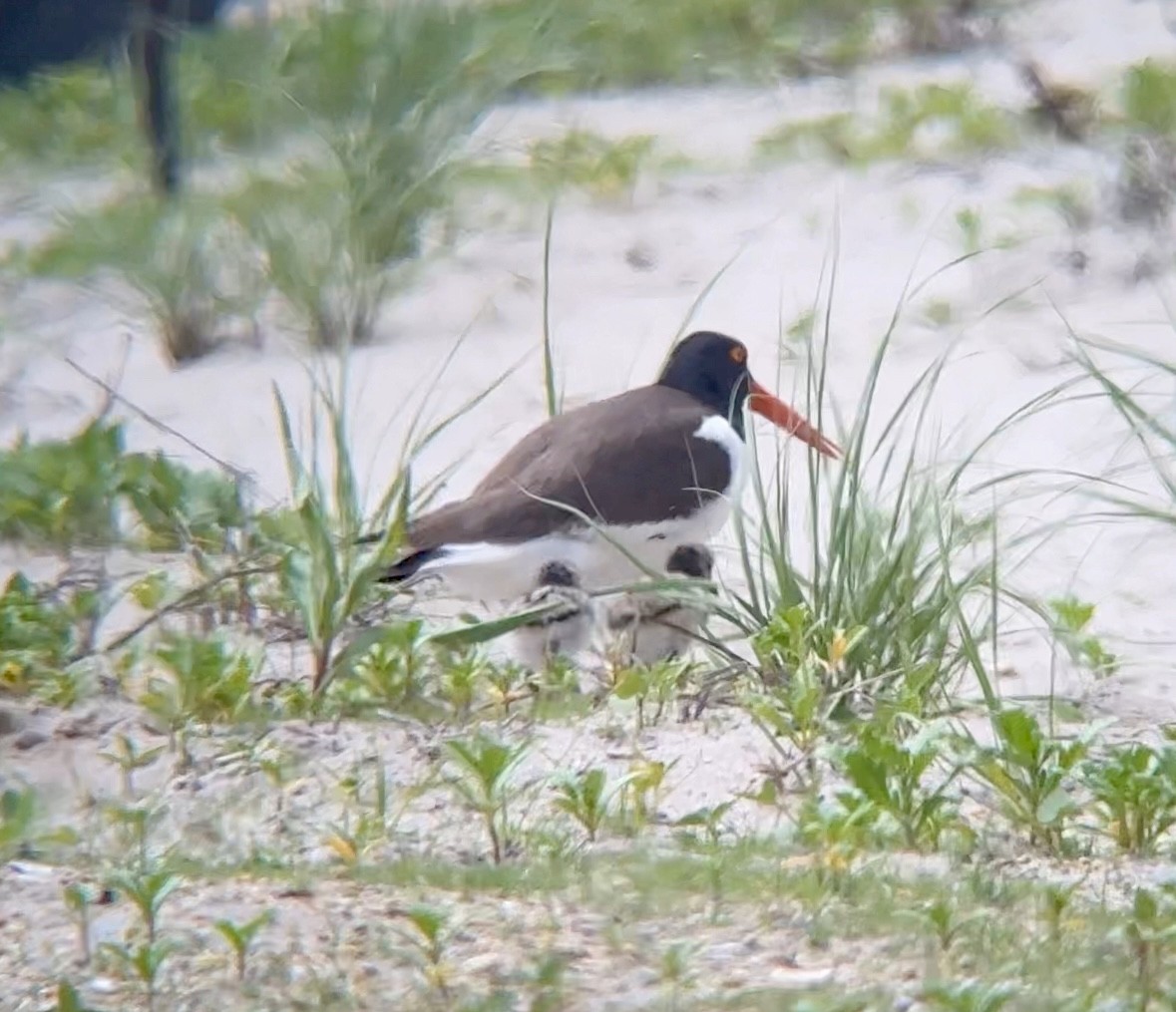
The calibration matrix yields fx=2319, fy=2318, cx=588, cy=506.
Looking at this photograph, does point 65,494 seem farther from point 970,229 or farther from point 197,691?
point 970,229

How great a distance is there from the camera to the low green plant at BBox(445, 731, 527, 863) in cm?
367

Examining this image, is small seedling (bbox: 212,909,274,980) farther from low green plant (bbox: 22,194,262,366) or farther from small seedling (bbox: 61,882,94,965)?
low green plant (bbox: 22,194,262,366)

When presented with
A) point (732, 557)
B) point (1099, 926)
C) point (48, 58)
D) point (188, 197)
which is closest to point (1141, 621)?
point (732, 557)

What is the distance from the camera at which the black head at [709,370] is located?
610 cm

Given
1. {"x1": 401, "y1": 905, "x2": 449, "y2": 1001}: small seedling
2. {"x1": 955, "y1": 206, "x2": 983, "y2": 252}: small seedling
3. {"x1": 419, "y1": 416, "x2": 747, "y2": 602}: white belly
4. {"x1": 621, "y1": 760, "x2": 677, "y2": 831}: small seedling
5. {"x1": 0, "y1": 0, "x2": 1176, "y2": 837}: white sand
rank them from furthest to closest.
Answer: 1. {"x1": 955, "y1": 206, "x2": 983, "y2": 252}: small seedling
2. {"x1": 0, "y1": 0, "x2": 1176, "y2": 837}: white sand
3. {"x1": 419, "y1": 416, "x2": 747, "y2": 602}: white belly
4. {"x1": 621, "y1": 760, "x2": 677, "y2": 831}: small seedling
5. {"x1": 401, "y1": 905, "x2": 449, "y2": 1001}: small seedling

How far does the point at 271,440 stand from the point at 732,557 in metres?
1.57

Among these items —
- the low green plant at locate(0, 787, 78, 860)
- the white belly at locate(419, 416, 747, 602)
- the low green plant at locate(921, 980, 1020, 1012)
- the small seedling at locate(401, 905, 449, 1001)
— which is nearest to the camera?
the low green plant at locate(921, 980, 1020, 1012)

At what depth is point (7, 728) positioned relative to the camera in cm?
447

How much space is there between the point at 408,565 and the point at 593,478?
516 millimetres

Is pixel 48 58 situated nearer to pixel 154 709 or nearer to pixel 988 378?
pixel 988 378

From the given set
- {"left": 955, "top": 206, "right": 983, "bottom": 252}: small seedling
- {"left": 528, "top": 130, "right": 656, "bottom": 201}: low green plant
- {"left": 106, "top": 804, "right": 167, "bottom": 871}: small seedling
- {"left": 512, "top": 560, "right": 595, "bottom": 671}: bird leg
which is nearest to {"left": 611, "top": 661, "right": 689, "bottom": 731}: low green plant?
{"left": 512, "top": 560, "right": 595, "bottom": 671}: bird leg

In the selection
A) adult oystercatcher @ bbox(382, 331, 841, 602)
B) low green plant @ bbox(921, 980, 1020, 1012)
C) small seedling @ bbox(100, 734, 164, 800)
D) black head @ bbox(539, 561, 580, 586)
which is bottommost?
low green plant @ bbox(921, 980, 1020, 1012)

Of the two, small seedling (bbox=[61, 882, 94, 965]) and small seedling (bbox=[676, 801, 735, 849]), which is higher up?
small seedling (bbox=[676, 801, 735, 849])

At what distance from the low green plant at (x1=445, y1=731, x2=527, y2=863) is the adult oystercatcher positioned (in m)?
1.33
